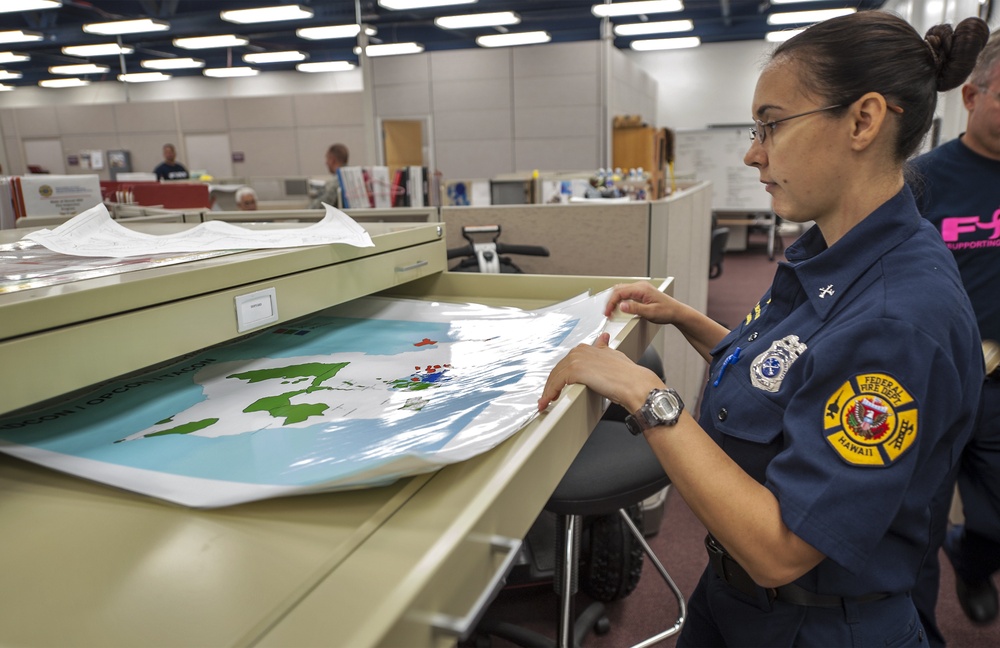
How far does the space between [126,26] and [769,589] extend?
944 cm

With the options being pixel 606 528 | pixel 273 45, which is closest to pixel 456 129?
pixel 273 45

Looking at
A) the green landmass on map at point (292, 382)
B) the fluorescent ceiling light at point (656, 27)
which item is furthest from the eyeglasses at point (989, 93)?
the fluorescent ceiling light at point (656, 27)

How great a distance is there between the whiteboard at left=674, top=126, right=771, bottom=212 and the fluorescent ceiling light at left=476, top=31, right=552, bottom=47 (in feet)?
8.27

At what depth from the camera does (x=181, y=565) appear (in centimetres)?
49

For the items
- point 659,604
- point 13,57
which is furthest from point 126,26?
point 659,604

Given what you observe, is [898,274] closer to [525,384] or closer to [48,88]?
[525,384]

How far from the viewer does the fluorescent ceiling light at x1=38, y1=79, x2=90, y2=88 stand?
13052mm

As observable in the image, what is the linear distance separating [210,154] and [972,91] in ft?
30.7

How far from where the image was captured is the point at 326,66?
12242 millimetres

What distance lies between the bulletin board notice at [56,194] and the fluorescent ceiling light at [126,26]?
251 inches

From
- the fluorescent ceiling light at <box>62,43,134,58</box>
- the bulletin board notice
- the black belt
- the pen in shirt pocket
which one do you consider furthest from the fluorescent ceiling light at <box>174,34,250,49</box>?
the black belt

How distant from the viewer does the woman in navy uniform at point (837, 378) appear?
26.2 inches

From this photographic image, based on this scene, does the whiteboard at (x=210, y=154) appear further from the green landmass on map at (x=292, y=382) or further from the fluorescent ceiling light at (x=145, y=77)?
the green landmass on map at (x=292, y=382)

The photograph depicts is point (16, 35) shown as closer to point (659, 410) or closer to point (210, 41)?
point (210, 41)
